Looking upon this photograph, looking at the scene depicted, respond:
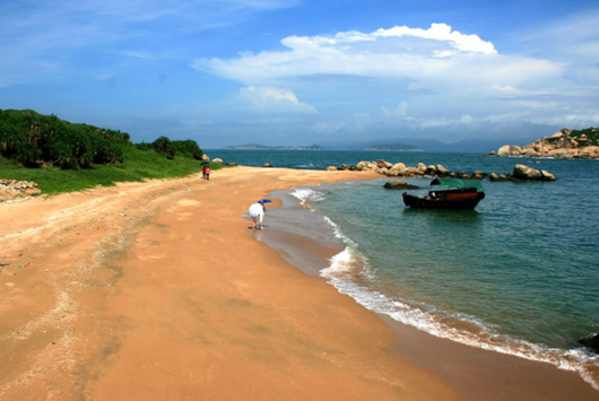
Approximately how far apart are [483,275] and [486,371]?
22.3 ft

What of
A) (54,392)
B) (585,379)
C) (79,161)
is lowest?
(585,379)

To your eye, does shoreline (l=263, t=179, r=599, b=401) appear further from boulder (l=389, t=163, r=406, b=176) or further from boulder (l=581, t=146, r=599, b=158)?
boulder (l=581, t=146, r=599, b=158)

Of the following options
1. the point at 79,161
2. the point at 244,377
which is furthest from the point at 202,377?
the point at 79,161

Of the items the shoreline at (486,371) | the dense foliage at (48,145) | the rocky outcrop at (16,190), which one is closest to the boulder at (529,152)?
the dense foliage at (48,145)

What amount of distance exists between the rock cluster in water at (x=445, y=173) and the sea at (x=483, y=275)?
105ft

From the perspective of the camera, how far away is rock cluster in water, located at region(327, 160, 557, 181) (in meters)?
57.4

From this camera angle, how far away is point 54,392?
18.5 feet

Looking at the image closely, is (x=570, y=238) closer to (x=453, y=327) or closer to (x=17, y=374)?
(x=453, y=327)

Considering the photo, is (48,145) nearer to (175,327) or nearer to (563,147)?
(175,327)

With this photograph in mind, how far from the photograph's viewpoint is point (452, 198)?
3122 centimetres

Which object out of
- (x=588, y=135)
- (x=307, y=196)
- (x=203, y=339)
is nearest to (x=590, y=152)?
(x=588, y=135)

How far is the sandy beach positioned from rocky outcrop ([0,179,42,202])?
24.8ft

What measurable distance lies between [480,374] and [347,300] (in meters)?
4.00

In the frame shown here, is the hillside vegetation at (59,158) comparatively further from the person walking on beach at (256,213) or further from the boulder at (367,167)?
the boulder at (367,167)
